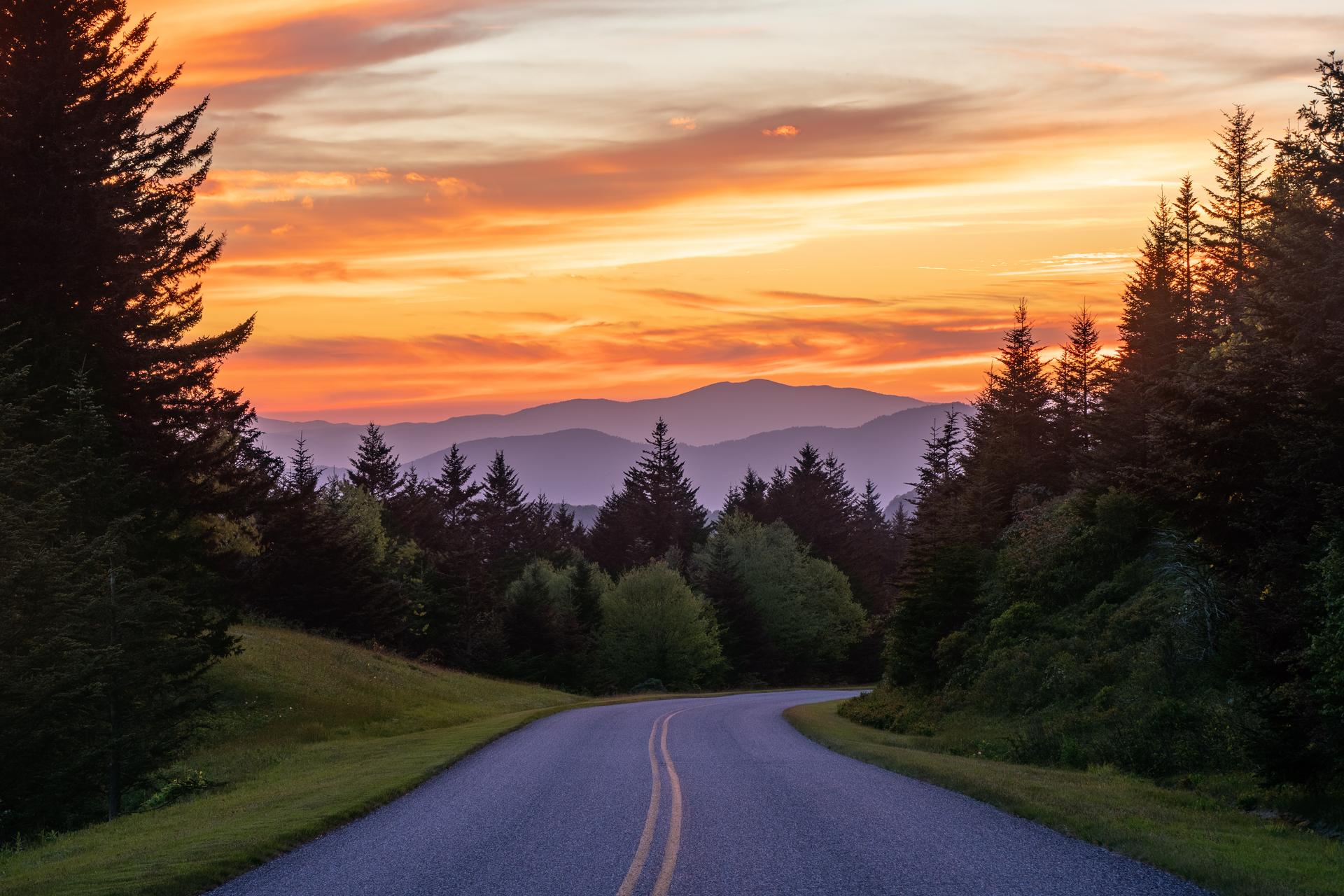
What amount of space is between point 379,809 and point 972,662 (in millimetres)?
24931

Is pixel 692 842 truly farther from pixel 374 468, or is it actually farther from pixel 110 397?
pixel 374 468

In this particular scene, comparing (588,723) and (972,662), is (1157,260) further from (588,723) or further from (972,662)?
(588,723)

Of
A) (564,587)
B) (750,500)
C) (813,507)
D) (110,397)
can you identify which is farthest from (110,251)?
(750,500)

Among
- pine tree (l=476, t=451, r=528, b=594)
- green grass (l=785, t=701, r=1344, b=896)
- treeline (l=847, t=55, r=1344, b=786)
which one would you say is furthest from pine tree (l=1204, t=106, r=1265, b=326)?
pine tree (l=476, t=451, r=528, b=594)

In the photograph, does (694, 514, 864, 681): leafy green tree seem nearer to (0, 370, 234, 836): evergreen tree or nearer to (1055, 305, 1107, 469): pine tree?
(1055, 305, 1107, 469): pine tree

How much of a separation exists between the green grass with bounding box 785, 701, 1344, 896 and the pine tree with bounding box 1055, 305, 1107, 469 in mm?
31950

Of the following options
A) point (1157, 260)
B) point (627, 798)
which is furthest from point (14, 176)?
point (1157, 260)

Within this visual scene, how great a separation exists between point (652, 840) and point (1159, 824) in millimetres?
6710

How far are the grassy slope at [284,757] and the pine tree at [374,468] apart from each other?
190 feet

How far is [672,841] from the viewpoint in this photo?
12.7 meters

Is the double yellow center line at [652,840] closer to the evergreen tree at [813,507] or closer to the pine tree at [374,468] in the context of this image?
the pine tree at [374,468]

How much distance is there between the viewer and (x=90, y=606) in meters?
21.1

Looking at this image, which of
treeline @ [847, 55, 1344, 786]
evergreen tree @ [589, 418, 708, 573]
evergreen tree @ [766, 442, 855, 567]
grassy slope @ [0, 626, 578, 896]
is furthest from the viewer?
evergreen tree @ [589, 418, 708, 573]

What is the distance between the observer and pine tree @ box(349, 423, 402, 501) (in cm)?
11081
